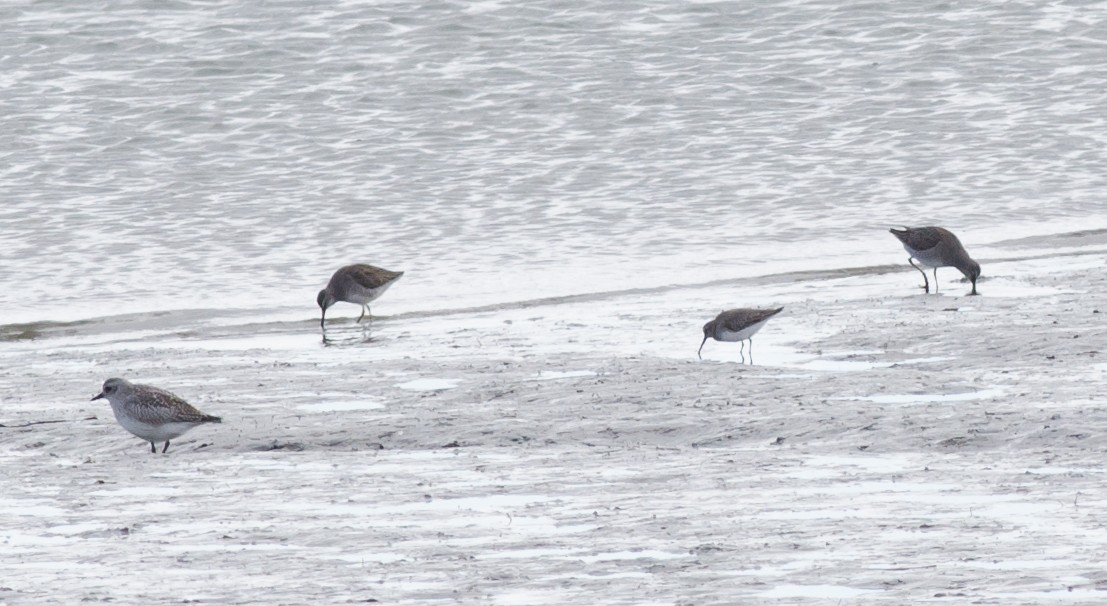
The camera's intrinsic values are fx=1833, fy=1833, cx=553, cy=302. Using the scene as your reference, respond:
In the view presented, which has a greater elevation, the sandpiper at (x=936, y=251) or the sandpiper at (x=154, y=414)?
the sandpiper at (x=154, y=414)

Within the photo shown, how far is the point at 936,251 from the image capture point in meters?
16.2

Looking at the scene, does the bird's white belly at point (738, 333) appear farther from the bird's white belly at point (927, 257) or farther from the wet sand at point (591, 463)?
the bird's white belly at point (927, 257)

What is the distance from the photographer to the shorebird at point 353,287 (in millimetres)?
16281

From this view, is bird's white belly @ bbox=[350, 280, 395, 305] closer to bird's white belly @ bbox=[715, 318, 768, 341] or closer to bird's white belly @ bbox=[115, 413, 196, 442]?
bird's white belly @ bbox=[715, 318, 768, 341]

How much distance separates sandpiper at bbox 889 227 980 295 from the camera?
622 inches

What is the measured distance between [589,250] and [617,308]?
364cm

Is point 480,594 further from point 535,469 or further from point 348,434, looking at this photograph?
point 348,434

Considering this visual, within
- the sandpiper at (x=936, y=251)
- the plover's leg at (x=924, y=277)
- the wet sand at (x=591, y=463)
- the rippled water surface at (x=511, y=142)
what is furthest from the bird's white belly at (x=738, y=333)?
the rippled water surface at (x=511, y=142)

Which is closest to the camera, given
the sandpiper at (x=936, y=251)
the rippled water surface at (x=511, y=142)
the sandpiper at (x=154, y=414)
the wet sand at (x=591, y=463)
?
the wet sand at (x=591, y=463)

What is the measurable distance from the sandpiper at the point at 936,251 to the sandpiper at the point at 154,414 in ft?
24.0

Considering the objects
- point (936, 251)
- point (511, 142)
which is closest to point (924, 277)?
point (936, 251)

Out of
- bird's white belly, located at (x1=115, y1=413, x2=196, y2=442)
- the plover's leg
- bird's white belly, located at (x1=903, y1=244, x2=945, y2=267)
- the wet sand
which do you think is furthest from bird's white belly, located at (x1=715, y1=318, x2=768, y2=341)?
bird's white belly, located at (x1=115, y1=413, x2=196, y2=442)

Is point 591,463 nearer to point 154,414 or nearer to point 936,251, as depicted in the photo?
point 154,414

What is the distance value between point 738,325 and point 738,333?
61 millimetres
